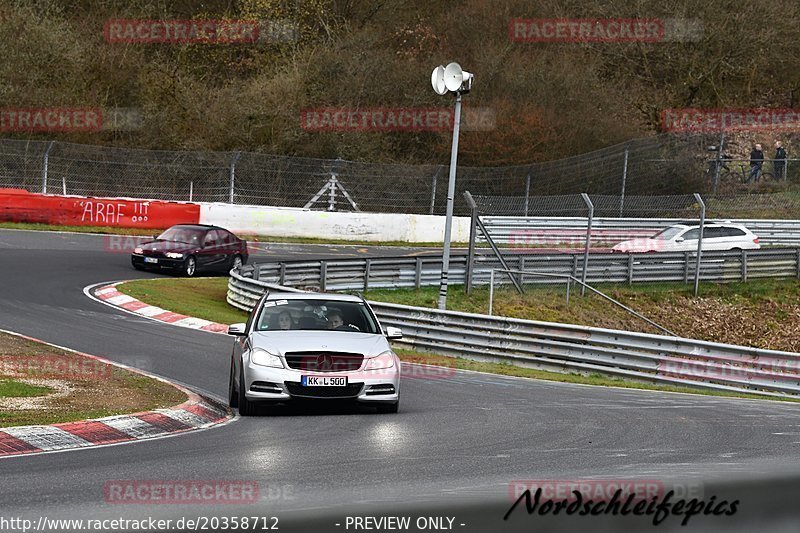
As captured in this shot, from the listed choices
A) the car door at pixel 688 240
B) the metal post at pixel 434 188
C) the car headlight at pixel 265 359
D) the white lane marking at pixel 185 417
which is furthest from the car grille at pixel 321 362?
the metal post at pixel 434 188

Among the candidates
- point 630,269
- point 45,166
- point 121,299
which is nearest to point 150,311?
point 121,299

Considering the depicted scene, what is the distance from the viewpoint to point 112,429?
10.2 metres

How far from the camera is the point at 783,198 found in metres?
39.6

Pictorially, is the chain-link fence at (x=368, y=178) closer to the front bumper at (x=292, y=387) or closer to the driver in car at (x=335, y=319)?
the driver in car at (x=335, y=319)

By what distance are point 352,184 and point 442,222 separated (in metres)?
3.44

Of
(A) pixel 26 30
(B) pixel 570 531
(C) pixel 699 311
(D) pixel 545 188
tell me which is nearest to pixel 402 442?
(B) pixel 570 531

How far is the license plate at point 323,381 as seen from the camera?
468 inches

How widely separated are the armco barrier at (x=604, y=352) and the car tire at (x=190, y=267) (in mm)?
10311

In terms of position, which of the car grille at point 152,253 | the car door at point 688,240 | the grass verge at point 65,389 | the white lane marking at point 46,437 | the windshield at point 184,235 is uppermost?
the car door at point 688,240

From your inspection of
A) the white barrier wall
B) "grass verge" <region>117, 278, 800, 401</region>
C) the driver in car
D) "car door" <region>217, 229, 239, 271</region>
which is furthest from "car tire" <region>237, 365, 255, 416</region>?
the white barrier wall

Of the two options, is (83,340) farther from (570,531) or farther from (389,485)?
(570,531)

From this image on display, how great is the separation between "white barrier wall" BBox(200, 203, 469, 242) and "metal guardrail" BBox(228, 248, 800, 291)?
33.7ft

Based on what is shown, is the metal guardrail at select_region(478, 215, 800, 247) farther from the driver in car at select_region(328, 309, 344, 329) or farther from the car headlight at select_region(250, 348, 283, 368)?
the car headlight at select_region(250, 348, 283, 368)

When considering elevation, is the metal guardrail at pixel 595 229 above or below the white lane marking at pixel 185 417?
above
